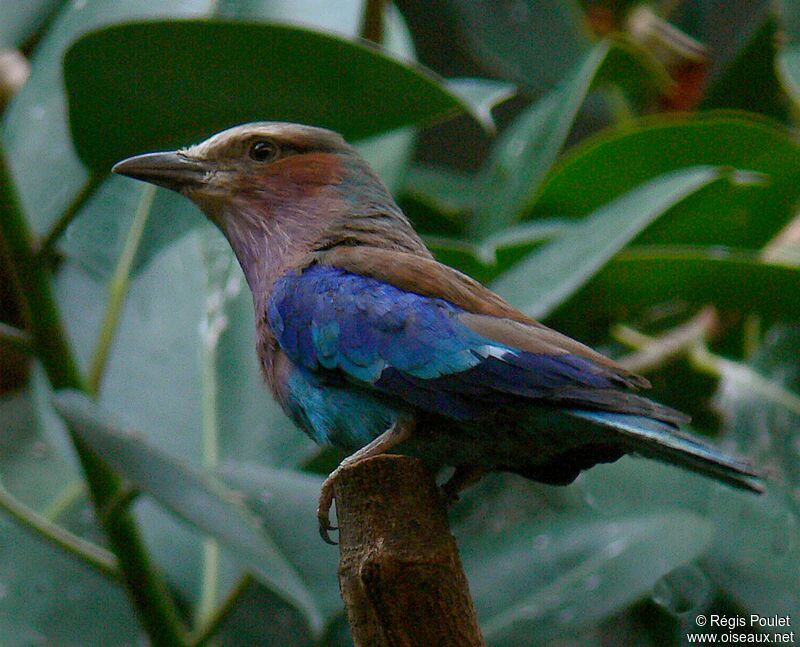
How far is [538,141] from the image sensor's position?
3.55 meters

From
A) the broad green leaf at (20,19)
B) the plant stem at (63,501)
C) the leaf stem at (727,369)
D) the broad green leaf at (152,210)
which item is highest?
the broad green leaf at (20,19)

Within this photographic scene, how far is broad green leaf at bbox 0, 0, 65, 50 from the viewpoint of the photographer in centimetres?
297

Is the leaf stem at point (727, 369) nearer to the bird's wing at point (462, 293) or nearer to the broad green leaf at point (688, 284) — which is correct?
the broad green leaf at point (688, 284)

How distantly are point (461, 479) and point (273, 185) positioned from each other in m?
0.78

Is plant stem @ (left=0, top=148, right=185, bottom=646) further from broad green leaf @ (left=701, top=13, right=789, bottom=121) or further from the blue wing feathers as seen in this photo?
broad green leaf @ (left=701, top=13, right=789, bottom=121)

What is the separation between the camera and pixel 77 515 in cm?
361

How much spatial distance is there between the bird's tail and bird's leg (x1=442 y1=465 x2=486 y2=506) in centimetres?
36

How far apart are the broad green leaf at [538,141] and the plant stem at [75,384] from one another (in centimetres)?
149

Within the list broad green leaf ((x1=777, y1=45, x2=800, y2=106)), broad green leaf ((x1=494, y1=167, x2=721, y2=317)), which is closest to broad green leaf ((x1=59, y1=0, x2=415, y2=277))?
broad green leaf ((x1=494, y1=167, x2=721, y2=317))

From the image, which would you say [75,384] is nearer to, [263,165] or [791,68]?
[263,165]

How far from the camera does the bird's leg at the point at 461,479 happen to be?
205cm

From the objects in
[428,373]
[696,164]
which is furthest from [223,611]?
[696,164]

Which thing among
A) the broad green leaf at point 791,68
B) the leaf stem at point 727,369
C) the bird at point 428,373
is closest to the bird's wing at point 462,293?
the bird at point 428,373

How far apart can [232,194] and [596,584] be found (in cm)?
121
